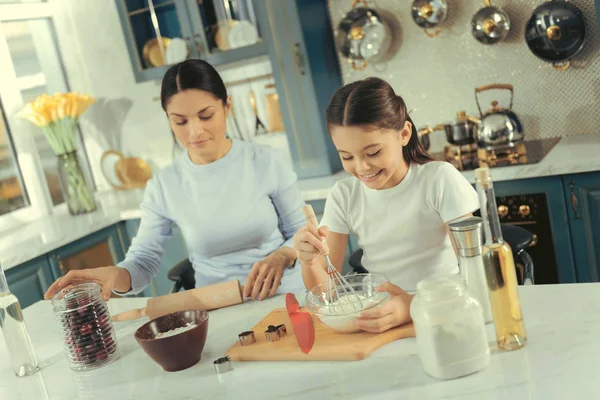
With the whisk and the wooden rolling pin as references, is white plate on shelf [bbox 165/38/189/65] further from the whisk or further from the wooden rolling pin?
the whisk

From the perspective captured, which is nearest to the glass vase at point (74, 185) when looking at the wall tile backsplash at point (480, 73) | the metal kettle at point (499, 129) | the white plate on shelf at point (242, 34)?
the white plate on shelf at point (242, 34)

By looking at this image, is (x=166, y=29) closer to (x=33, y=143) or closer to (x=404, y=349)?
(x=33, y=143)

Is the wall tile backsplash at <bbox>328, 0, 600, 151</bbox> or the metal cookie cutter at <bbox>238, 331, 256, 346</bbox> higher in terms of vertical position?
the wall tile backsplash at <bbox>328, 0, 600, 151</bbox>

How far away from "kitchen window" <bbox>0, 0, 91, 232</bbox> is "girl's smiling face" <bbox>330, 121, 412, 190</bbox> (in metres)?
2.72

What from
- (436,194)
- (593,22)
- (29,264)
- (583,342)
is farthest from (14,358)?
(593,22)

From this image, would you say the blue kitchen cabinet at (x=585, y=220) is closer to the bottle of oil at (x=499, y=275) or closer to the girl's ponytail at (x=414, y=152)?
the girl's ponytail at (x=414, y=152)

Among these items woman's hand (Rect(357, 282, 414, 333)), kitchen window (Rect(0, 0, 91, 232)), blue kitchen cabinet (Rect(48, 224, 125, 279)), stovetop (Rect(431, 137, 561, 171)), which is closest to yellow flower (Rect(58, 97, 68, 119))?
kitchen window (Rect(0, 0, 91, 232))

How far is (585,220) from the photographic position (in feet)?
8.14

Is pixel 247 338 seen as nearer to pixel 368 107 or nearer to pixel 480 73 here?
pixel 368 107

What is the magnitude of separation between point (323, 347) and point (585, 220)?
1.59 metres

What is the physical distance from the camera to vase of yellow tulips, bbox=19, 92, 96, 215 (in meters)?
3.63

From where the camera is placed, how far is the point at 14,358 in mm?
1470

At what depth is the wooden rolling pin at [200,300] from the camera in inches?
65.2

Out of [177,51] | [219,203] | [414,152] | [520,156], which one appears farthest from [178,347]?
[177,51]
